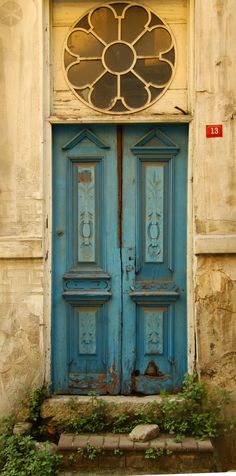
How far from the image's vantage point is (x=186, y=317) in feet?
16.1

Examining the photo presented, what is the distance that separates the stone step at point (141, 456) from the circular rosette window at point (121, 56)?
276 cm

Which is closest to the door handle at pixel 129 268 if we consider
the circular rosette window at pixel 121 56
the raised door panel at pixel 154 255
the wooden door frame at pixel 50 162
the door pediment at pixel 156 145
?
the raised door panel at pixel 154 255

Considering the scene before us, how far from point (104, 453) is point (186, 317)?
133 centimetres

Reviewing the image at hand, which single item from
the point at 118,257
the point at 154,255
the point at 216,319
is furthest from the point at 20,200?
the point at 216,319

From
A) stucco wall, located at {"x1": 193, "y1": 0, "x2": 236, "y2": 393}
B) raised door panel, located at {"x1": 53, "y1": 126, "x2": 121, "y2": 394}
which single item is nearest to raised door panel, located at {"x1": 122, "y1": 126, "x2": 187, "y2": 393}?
raised door panel, located at {"x1": 53, "y1": 126, "x2": 121, "y2": 394}

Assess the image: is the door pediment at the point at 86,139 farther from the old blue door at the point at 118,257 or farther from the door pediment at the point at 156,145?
the door pediment at the point at 156,145

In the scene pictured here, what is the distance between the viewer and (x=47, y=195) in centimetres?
488

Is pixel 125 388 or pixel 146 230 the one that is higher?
pixel 146 230

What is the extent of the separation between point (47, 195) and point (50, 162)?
29cm

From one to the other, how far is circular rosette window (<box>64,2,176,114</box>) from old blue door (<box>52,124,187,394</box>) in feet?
0.89

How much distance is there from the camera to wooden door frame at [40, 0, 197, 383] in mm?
4812

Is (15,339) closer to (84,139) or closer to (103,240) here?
(103,240)

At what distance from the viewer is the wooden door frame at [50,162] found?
15.8 feet

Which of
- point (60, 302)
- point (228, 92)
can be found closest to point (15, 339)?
point (60, 302)
